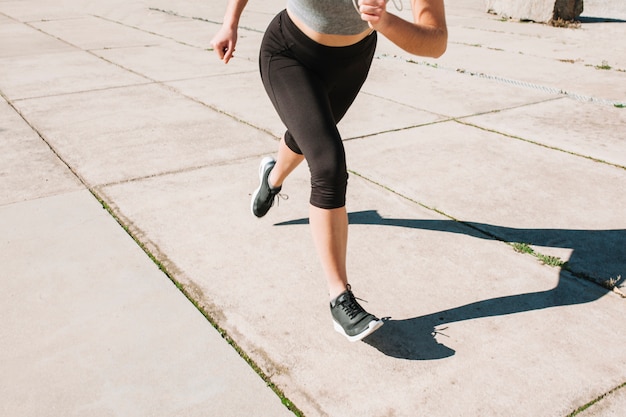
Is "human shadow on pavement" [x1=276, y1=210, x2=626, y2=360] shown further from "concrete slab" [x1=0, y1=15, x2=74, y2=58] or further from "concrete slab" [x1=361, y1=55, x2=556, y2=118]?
"concrete slab" [x1=0, y1=15, x2=74, y2=58]

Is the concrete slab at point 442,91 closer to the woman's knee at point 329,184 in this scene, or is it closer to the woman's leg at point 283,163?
the woman's leg at point 283,163

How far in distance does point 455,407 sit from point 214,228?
1.81m

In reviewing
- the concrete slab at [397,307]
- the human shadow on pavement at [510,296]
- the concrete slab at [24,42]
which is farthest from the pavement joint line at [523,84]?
the concrete slab at [24,42]

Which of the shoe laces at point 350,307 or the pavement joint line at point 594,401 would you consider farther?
the shoe laces at point 350,307

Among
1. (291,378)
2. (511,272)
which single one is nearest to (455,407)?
(291,378)

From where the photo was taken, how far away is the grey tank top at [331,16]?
8.53 feet

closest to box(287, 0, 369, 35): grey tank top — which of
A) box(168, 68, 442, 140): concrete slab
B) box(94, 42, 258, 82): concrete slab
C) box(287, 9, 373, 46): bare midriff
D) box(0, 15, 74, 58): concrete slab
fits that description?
box(287, 9, 373, 46): bare midriff

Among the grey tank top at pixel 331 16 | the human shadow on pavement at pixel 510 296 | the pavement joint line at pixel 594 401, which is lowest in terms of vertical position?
the human shadow on pavement at pixel 510 296

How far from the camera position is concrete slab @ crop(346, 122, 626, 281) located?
3529 millimetres

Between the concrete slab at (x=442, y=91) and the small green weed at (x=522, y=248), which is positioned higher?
the small green weed at (x=522, y=248)

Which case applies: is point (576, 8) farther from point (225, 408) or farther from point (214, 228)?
point (225, 408)

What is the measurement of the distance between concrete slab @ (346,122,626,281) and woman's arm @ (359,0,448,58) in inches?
60.9

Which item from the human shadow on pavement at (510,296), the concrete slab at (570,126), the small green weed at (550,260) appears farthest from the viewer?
the concrete slab at (570,126)

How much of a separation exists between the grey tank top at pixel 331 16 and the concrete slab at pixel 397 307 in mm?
1168
